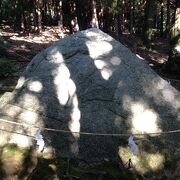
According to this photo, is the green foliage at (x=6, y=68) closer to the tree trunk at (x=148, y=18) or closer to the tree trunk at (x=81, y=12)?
the tree trunk at (x=148, y=18)

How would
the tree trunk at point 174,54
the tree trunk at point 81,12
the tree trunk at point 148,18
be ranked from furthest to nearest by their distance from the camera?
the tree trunk at point 81,12 → the tree trunk at point 148,18 → the tree trunk at point 174,54

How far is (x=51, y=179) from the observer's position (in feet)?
17.3

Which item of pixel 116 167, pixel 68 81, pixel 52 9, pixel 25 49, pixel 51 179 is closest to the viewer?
pixel 51 179

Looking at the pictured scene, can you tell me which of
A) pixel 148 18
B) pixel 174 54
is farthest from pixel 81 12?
pixel 174 54

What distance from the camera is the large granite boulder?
6.04 m

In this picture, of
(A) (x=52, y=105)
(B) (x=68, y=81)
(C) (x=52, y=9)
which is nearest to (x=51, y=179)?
(A) (x=52, y=105)

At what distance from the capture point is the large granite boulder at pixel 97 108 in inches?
238

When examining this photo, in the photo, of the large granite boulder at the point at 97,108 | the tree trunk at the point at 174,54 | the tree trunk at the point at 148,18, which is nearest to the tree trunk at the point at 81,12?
the tree trunk at the point at 148,18

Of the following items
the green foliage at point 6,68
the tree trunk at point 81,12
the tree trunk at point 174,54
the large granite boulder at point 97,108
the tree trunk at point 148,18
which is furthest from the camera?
the tree trunk at point 81,12

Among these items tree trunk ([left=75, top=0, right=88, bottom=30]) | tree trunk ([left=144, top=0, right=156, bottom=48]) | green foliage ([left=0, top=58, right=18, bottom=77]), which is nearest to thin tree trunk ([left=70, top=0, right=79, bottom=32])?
tree trunk ([left=75, top=0, right=88, bottom=30])

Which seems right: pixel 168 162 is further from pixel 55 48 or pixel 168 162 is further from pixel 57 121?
pixel 55 48

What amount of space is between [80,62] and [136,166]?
2.17m

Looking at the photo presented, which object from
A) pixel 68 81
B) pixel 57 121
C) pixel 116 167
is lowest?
pixel 116 167

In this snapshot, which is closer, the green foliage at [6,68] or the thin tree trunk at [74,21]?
the green foliage at [6,68]
